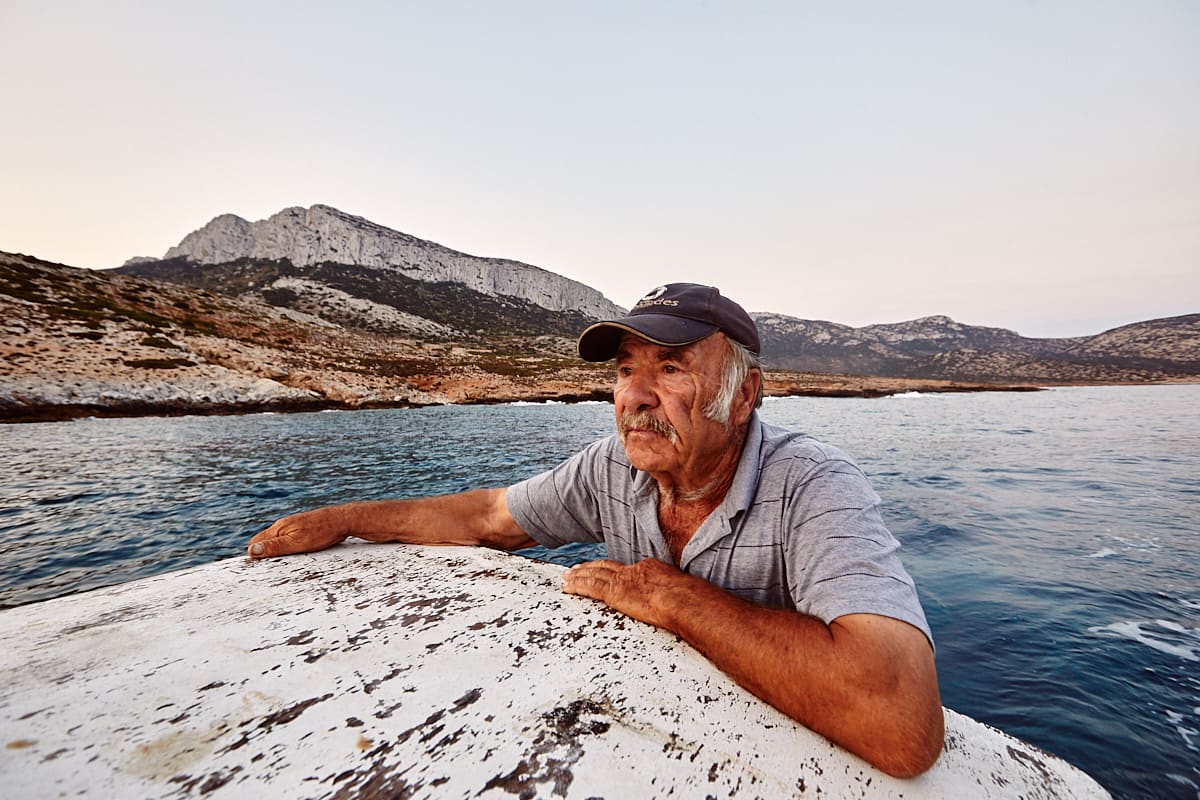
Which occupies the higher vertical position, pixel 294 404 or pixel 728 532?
pixel 728 532

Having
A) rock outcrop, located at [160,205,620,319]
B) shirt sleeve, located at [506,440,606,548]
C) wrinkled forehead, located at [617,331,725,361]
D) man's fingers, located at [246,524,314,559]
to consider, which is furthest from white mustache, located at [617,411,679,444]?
rock outcrop, located at [160,205,620,319]

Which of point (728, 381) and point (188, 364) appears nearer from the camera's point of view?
point (728, 381)

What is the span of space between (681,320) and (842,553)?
1.13m

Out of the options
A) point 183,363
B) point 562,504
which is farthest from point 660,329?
point 183,363

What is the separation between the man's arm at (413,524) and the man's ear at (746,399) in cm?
155

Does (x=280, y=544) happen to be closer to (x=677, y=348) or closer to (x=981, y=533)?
(x=677, y=348)

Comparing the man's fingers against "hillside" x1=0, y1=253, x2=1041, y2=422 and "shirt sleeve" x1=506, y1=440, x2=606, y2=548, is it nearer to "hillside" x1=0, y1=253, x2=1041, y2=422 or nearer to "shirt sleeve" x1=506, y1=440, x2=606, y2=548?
"shirt sleeve" x1=506, y1=440, x2=606, y2=548

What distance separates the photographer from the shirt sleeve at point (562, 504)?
2752mm

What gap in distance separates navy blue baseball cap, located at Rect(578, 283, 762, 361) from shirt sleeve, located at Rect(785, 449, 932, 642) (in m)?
0.71

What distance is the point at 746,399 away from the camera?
91.5 inches

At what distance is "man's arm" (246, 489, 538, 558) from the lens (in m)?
2.95

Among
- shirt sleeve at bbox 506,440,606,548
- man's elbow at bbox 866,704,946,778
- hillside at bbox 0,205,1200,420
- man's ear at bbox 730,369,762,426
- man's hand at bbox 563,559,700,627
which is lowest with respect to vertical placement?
man's elbow at bbox 866,704,946,778

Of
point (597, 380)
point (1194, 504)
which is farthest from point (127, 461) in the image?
point (597, 380)

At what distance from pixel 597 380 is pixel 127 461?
47.2m
